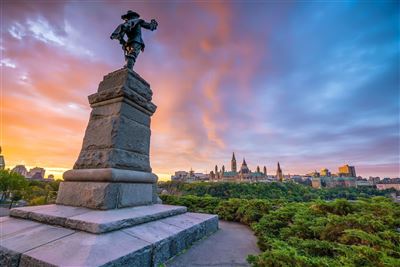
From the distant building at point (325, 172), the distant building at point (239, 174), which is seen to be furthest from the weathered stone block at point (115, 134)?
the distant building at point (325, 172)

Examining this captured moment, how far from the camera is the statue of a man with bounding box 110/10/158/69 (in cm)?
496

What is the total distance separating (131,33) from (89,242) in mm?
4939

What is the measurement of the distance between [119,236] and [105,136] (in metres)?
2.25

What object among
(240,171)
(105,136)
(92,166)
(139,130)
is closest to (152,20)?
(139,130)

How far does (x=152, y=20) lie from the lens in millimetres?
5195

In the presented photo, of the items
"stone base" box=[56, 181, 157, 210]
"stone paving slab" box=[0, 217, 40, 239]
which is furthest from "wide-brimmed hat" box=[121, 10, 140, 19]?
"stone paving slab" box=[0, 217, 40, 239]

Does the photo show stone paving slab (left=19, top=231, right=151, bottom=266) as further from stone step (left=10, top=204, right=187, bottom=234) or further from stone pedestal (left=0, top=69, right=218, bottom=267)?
stone step (left=10, top=204, right=187, bottom=234)

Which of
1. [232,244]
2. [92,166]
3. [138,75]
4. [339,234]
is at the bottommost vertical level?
[232,244]

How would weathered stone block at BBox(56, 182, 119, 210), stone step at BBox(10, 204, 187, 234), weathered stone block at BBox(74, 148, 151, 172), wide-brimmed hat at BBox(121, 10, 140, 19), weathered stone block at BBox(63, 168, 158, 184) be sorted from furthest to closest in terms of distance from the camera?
wide-brimmed hat at BBox(121, 10, 140, 19) → weathered stone block at BBox(74, 148, 151, 172) → weathered stone block at BBox(63, 168, 158, 184) → weathered stone block at BBox(56, 182, 119, 210) → stone step at BBox(10, 204, 187, 234)

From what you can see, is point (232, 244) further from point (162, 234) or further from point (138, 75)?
point (138, 75)

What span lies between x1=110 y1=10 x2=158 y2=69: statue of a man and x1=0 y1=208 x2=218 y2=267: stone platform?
3.70 meters

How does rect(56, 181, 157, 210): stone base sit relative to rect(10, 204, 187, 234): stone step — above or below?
above

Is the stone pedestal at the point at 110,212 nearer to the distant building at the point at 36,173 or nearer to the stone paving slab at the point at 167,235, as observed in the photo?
the stone paving slab at the point at 167,235

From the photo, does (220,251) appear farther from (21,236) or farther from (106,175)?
(21,236)
